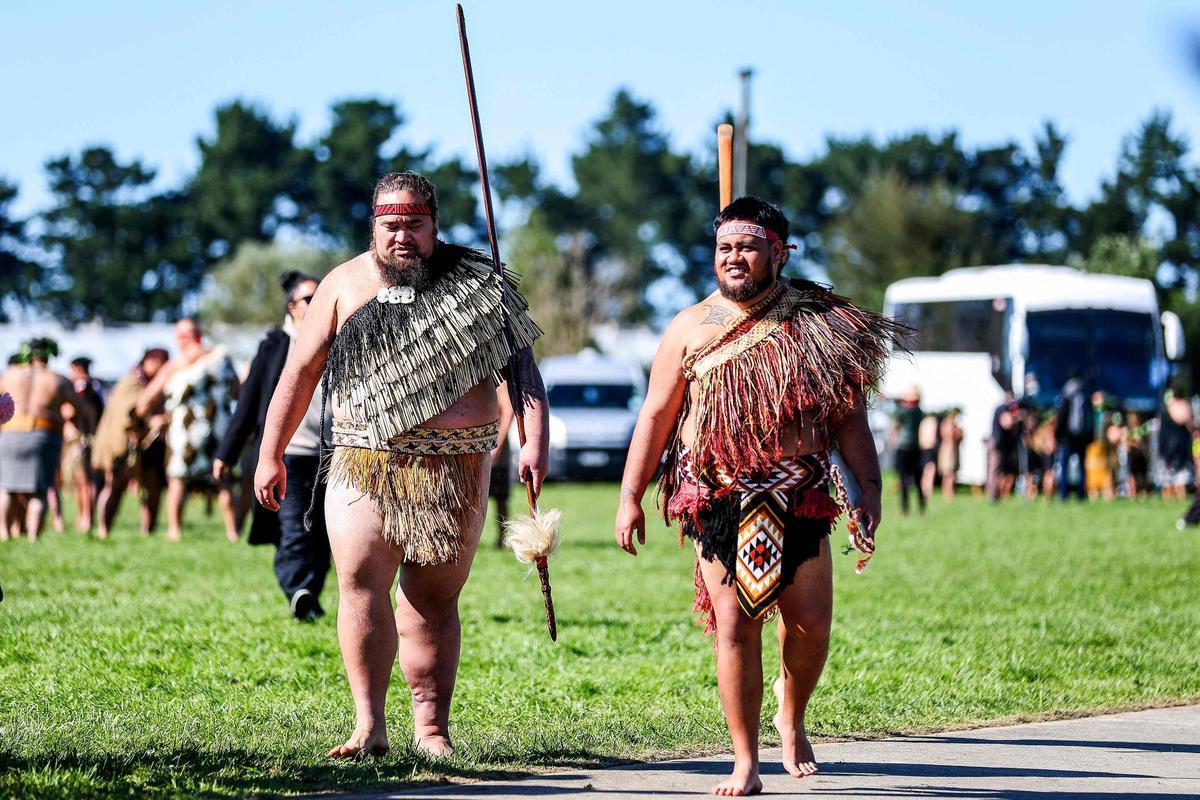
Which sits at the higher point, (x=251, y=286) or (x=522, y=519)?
(x=251, y=286)

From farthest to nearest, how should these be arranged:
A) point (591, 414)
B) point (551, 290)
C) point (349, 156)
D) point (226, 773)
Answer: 1. point (349, 156)
2. point (551, 290)
3. point (591, 414)
4. point (226, 773)

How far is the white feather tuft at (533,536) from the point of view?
19.1ft

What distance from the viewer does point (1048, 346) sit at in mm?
32094

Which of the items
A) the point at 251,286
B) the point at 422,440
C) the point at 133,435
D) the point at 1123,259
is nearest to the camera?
the point at 422,440

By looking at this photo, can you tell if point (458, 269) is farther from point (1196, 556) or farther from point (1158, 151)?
point (1158, 151)

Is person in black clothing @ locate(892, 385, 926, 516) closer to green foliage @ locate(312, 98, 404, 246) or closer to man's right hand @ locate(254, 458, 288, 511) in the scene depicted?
man's right hand @ locate(254, 458, 288, 511)

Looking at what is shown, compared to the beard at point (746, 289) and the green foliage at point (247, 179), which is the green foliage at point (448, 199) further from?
the beard at point (746, 289)

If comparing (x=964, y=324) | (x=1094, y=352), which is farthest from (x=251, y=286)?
(x=1094, y=352)

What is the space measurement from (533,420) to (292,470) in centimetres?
365

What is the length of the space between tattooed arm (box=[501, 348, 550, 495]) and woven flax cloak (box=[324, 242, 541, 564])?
0.09 m

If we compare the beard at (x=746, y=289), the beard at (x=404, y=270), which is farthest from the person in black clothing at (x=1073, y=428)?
the beard at (x=404, y=270)

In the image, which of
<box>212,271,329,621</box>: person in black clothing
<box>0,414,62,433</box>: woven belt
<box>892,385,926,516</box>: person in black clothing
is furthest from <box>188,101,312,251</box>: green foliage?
<box>212,271,329,621</box>: person in black clothing

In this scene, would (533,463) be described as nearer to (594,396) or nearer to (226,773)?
(226,773)

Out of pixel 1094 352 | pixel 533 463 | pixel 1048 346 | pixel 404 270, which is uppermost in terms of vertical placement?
pixel 1048 346
